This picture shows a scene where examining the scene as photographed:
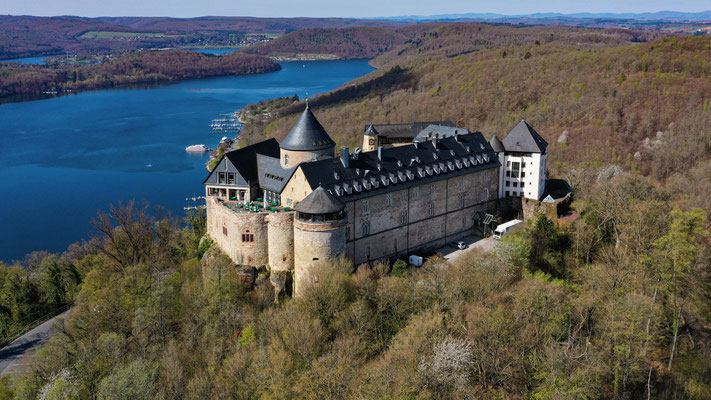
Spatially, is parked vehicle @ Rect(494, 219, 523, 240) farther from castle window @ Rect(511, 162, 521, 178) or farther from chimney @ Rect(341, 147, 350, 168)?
chimney @ Rect(341, 147, 350, 168)

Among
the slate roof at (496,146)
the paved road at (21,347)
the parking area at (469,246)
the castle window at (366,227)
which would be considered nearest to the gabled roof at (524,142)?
the slate roof at (496,146)

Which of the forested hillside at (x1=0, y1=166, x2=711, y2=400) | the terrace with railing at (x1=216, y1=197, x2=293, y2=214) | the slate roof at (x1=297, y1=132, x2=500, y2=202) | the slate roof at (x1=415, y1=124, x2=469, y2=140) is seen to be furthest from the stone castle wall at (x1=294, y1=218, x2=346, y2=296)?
the slate roof at (x1=415, y1=124, x2=469, y2=140)

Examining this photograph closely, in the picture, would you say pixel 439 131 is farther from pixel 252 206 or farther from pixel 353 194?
pixel 252 206

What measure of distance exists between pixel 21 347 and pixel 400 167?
36.0 meters

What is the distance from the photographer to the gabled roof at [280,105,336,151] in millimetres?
49344

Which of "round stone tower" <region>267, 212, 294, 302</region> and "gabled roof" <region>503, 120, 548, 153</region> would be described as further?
"gabled roof" <region>503, 120, 548, 153</region>

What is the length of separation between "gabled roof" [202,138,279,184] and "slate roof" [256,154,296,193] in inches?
24.2

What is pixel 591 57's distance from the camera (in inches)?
5625

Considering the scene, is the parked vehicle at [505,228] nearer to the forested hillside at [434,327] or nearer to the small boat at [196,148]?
the forested hillside at [434,327]

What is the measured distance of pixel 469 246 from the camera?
52.7 meters

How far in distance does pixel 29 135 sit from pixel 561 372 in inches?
5748

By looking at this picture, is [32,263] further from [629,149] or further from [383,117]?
[629,149]

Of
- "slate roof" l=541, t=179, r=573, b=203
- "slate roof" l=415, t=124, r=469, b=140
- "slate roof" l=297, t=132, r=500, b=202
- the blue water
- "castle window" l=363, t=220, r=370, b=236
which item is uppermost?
"slate roof" l=415, t=124, r=469, b=140

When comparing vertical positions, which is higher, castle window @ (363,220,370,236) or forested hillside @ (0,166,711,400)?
castle window @ (363,220,370,236)
